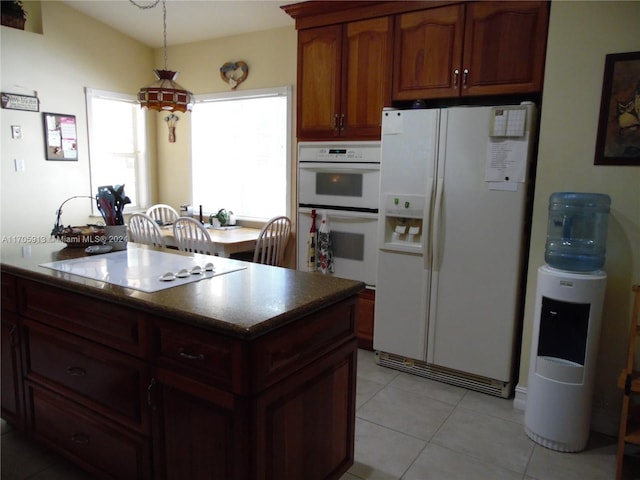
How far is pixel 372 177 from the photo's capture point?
324 cm

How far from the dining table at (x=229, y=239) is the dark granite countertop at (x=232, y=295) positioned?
1.63m

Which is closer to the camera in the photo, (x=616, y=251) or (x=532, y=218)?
(x=616, y=251)

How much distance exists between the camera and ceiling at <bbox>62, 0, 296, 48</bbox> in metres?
3.98

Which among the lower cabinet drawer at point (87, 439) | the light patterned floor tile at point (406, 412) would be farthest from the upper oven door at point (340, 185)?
the lower cabinet drawer at point (87, 439)

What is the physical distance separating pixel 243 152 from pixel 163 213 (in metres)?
1.18

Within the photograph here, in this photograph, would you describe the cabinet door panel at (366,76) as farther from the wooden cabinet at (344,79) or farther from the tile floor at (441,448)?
the tile floor at (441,448)

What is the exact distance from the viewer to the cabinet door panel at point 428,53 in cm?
280

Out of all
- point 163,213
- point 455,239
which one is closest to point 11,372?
point 455,239

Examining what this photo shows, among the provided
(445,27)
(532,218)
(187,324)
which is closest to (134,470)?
(187,324)

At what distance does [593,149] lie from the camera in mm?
2373

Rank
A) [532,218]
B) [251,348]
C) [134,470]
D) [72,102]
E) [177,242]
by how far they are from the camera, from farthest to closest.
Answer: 1. [72,102]
2. [177,242]
3. [532,218]
4. [134,470]
5. [251,348]

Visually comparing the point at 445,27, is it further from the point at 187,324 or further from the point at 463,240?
the point at 187,324

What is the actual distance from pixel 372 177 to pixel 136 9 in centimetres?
296

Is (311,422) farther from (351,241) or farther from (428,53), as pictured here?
(428,53)
